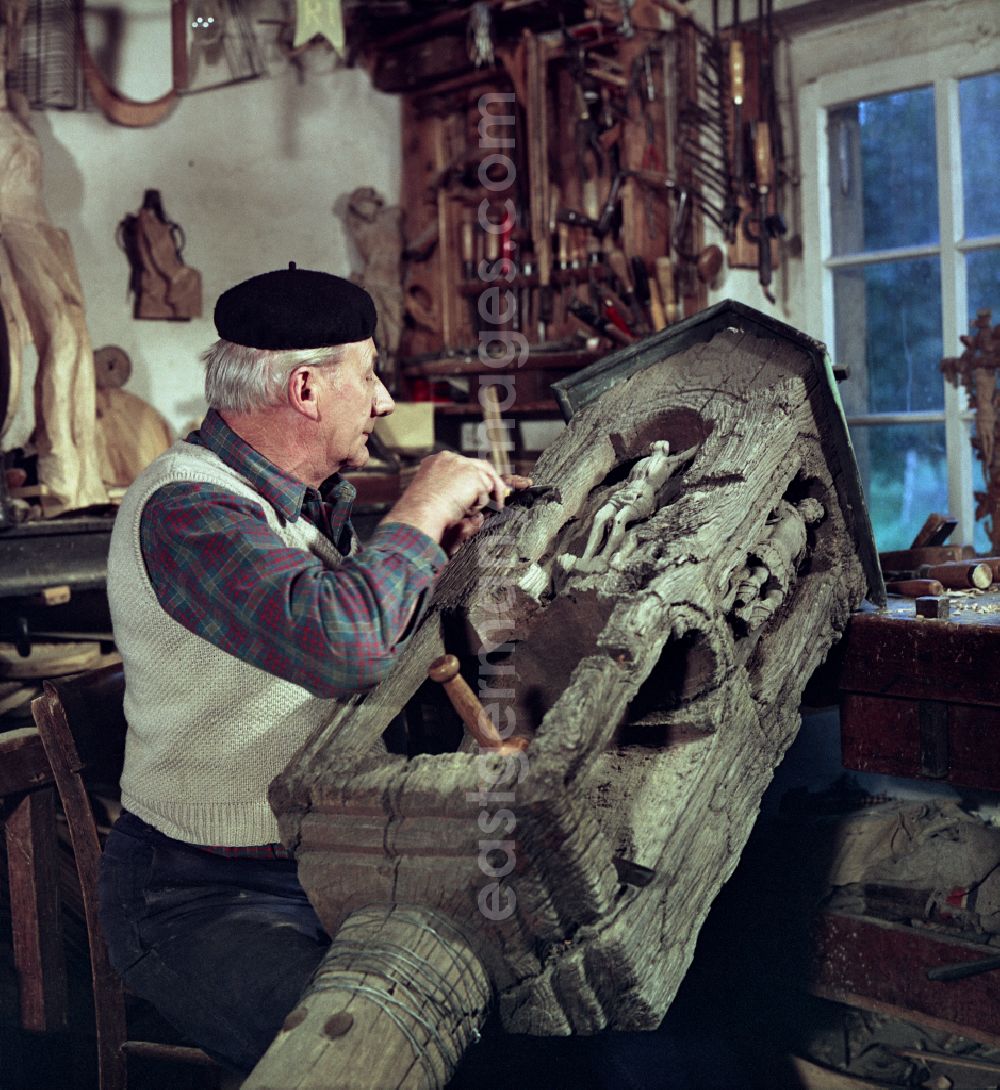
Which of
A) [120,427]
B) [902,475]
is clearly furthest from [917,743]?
[120,427]

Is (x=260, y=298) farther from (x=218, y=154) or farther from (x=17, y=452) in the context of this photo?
(x=218, y=154)

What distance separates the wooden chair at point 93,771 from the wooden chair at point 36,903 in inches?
11.4

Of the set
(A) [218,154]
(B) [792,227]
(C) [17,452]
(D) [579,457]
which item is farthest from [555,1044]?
(A) [218,154]

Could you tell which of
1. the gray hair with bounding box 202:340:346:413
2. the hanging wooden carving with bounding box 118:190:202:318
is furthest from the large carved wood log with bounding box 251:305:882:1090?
the hanging wooden carving with bounding box 118:190:202:318

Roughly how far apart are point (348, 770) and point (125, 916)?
0.59 m

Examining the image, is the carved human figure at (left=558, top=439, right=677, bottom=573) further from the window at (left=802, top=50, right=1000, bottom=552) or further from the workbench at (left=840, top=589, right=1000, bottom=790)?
the window at (left=802, top=50, right=1000, bottom=552)

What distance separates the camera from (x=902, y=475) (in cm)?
514

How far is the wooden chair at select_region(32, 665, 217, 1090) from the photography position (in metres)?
2.47

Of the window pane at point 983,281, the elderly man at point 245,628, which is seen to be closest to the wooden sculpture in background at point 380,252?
the window pane at point 983,281

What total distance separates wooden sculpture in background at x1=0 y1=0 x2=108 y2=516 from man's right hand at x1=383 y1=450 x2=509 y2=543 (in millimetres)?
2680

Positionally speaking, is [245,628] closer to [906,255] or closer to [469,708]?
[469,708]

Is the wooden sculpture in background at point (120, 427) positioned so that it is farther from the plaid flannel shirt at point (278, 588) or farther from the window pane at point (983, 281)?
the window pane at point (983, 281)

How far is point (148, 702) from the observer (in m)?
2.03

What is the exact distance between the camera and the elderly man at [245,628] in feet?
5.86
